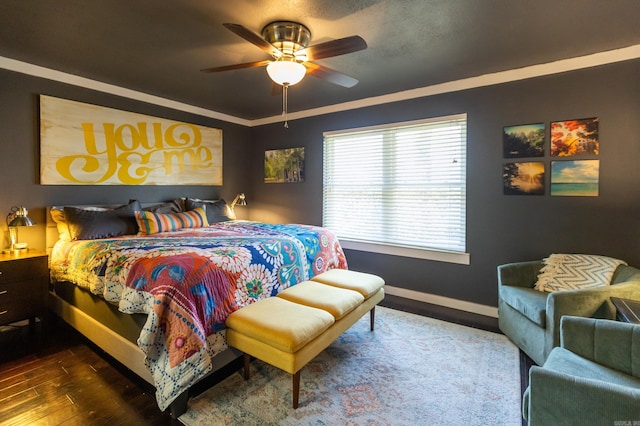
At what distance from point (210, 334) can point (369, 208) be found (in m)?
2.65

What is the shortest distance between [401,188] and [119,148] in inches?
137

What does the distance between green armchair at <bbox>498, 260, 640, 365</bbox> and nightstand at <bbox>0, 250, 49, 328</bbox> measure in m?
4.05

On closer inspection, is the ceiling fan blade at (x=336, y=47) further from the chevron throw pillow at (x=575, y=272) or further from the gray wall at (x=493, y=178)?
the chevron throw pillow at (x=575, y=272)

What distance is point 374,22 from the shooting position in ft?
7.12

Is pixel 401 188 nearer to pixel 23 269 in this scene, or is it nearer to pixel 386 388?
pixel 386 388

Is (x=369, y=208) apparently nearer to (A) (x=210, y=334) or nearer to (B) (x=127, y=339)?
(A) (x=210, y=334)

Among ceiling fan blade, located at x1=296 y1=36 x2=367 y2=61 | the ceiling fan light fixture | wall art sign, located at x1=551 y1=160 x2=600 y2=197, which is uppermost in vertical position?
ceiling fan blade, located at x1=296 y1=36 x2=367 y2=61

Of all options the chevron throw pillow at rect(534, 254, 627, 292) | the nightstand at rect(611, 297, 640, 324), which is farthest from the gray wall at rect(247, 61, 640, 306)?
the nightstand at rect(611, 297, 640, 324)

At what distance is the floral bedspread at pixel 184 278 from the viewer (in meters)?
1.79

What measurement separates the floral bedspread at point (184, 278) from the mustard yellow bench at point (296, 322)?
0.16 metres

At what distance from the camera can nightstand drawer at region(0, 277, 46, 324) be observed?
8.16 feet

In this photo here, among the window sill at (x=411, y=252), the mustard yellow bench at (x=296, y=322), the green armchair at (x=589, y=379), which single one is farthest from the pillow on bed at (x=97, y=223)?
the green armchair at (x=589, y=379)

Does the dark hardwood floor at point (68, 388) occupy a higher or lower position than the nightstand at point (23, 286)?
lower

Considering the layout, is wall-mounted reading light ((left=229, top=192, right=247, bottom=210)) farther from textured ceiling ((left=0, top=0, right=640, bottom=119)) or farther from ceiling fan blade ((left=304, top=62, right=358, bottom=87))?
ceiling fan blade ((left=304, top=62, right=358, bottom=87))
